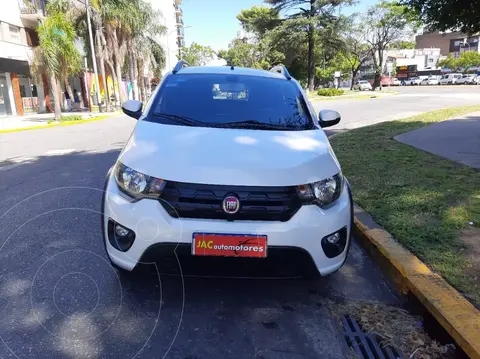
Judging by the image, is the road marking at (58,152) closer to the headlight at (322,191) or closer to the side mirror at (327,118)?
the side mirror at (327,118)

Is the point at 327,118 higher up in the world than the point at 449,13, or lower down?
lower down

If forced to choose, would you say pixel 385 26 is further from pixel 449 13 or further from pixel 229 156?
pixel 229 156

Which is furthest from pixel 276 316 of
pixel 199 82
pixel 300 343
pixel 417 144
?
pixel 417 144

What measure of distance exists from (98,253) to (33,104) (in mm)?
28175

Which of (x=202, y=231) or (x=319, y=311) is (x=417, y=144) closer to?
(x=319, y=311)

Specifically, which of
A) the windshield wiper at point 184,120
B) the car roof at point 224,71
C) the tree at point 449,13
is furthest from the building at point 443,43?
the windshield wiper at point 184,120

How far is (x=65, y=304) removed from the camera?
2.81 metres

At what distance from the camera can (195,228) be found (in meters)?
2.48

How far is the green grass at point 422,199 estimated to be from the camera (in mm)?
3332

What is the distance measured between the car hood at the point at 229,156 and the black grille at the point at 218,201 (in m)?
0.04

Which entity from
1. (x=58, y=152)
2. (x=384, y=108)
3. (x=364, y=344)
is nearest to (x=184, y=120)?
(x=364, y=344)

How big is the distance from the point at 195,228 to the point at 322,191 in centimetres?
91

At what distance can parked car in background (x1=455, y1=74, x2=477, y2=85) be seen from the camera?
61.5 meters

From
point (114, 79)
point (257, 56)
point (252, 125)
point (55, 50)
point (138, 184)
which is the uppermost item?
point (257, 56)
